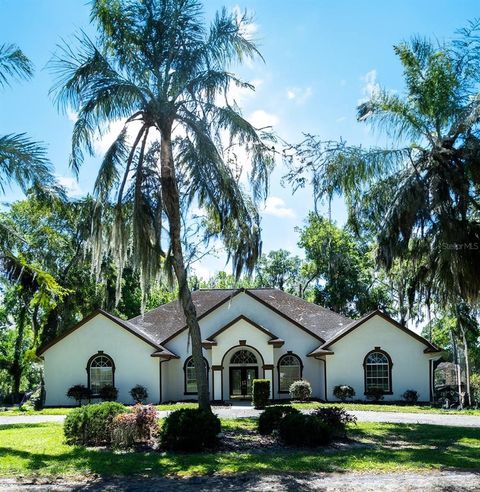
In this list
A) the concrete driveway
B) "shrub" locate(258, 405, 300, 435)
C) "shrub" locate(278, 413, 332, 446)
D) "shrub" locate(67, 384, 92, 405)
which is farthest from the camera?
"shrub" locate(67, 384, 92, 405)

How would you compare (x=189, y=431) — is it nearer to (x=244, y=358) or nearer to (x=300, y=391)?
(x=300, y=391)

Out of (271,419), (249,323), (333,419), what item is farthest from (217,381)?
(333,419)

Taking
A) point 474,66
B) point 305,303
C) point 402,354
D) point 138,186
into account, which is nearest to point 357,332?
point 402,354

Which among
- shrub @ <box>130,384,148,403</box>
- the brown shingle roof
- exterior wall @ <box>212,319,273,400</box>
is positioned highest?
the brown shingle roof

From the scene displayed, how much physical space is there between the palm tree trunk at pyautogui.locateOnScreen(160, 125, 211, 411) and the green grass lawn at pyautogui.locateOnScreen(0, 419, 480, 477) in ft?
10.4

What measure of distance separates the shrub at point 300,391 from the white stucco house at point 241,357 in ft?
4.24

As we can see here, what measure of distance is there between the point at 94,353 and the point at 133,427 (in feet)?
61.5

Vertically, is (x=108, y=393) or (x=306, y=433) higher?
(x=306, y=433)

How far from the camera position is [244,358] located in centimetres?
3288

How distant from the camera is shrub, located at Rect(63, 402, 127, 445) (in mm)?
13922

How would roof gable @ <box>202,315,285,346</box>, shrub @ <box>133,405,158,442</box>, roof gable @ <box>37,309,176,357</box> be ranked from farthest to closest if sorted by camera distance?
roof gable @ <box>202,315,285,346</box>, roof gable @ <box>37,309,176,357</box>, shrub @ <box>133,405,158,442</box>

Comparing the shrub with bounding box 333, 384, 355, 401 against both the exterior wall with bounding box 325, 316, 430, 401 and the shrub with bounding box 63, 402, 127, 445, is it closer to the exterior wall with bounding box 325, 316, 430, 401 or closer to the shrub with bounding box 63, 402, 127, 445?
the exterior wall with bounding box 325, 316, 430, 401

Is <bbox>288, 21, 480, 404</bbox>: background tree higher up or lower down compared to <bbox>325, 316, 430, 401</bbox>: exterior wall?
higher up

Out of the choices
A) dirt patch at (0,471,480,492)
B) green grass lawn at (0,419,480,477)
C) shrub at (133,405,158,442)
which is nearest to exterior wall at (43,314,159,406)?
green grass lawn at (0,419,480,477)
